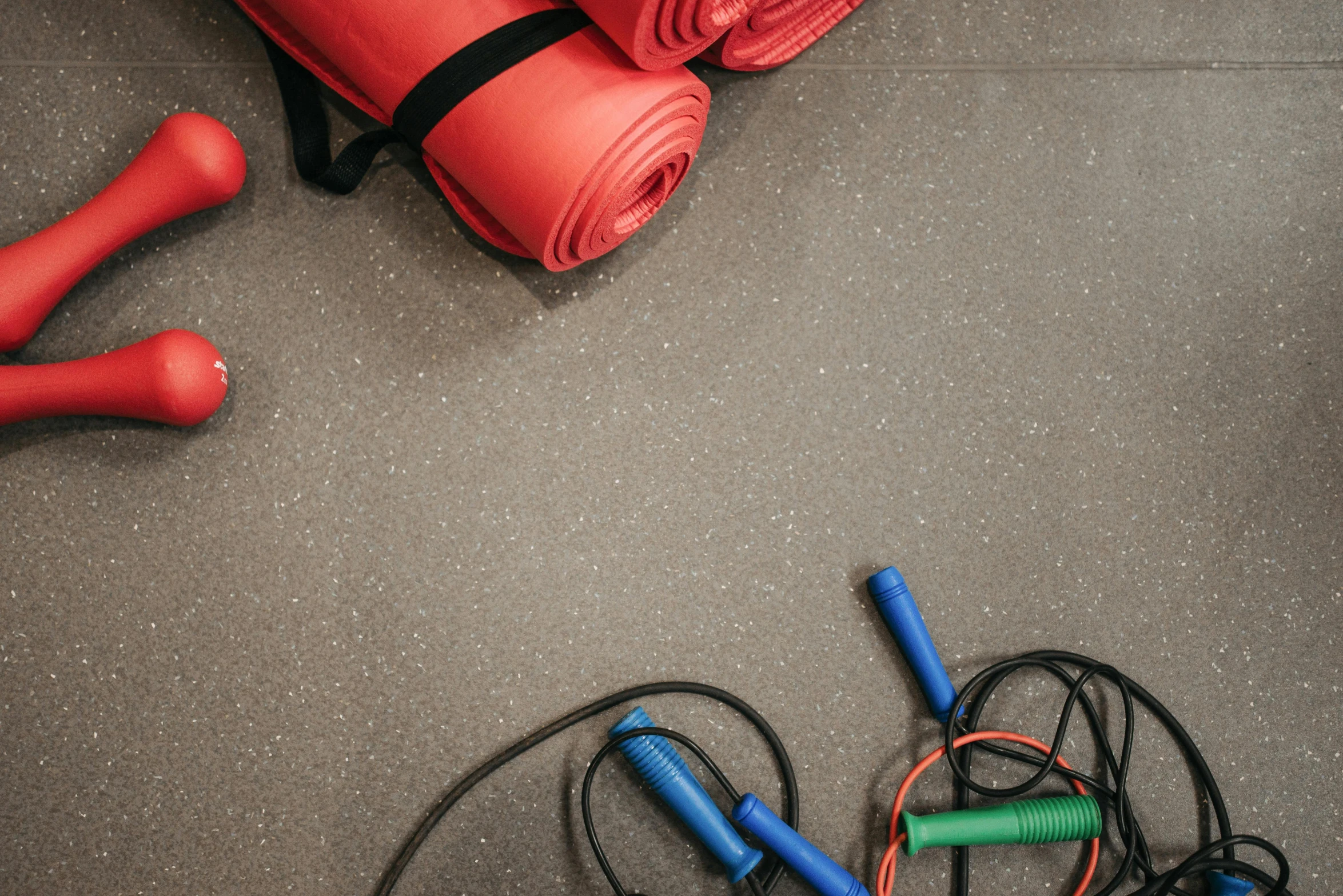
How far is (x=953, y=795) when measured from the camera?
648 mm

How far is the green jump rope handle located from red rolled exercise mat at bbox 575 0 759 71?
543 mm

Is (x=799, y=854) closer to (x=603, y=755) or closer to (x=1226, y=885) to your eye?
(x=603, y=755)

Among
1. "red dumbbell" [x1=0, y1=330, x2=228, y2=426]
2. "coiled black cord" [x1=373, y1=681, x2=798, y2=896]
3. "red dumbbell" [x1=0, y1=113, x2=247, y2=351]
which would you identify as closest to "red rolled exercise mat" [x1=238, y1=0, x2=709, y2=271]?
"red dumbbell" [x1=0, y1=113, x2=247, y2=351]

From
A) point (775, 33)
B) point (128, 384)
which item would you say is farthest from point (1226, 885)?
point (128, 384)

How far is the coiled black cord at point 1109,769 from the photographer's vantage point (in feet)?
1.98

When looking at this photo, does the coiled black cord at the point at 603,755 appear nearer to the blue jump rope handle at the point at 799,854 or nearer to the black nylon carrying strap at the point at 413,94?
the blue jump rope handle at the point at 799,854

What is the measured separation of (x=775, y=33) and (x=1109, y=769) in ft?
2.07

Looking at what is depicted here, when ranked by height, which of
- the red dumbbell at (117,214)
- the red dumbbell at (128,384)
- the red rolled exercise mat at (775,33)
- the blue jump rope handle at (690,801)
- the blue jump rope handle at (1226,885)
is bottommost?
the blue jump rope handle at (1226,885)

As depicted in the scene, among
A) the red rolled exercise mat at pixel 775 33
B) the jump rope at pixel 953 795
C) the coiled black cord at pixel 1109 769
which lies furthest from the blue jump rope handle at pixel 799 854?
the red rolled exercise mat at pixel 775 33

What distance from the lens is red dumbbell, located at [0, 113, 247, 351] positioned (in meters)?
0.58

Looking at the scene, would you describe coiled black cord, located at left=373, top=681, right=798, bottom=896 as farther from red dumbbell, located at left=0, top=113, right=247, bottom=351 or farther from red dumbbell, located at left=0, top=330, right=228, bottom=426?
red dumbbell, located at left=0, top=113, right=247, bottom=351

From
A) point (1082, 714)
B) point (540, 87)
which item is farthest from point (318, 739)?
point (1082, 714)

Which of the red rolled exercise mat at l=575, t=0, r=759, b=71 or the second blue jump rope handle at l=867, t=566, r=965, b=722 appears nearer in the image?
the red rolled exercise mat at l=575, t=0, r=759, b=71

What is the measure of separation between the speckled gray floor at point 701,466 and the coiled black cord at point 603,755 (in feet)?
0.05
